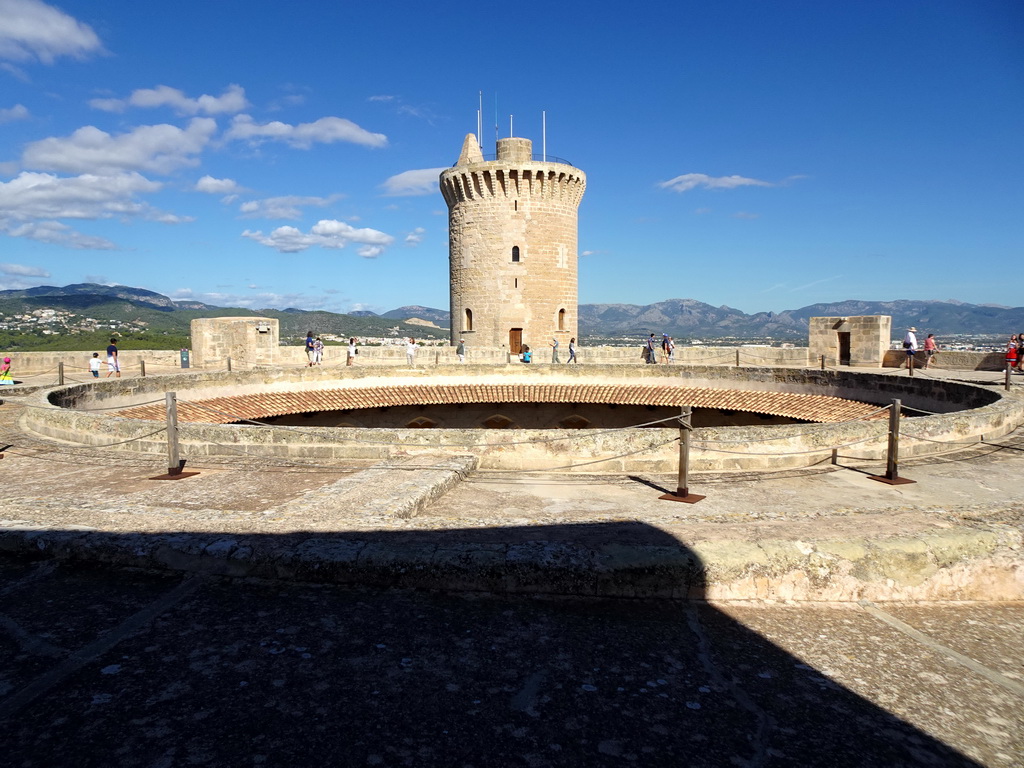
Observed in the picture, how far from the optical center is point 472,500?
22.7ft

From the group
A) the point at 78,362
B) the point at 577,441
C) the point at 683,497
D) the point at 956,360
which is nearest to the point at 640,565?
the point at 683,497

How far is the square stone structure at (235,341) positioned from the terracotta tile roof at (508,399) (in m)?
7.31

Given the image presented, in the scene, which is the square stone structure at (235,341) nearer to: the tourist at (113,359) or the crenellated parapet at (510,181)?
the tourist at (113,359)

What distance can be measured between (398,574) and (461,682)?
3.99 ft

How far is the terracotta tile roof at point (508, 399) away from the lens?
1438 centimetres

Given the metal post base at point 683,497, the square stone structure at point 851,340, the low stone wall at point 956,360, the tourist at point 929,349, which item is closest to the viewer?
the metal post base at point 683,497

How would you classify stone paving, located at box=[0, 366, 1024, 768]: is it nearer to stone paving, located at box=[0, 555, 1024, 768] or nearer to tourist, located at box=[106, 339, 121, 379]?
stone paving, located at box=[0, 555, 1024, 768]

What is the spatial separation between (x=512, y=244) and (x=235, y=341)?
43.3 ft

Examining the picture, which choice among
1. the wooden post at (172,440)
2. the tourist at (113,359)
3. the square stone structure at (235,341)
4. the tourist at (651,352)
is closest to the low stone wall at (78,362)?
the square stone structure at (235,341)

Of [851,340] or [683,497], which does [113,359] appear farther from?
[851,340]

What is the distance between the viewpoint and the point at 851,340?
23938 mm

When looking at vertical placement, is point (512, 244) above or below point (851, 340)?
above

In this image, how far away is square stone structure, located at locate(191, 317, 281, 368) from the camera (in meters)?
24.1

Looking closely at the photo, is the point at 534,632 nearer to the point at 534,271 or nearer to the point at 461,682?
the point at 461,682
